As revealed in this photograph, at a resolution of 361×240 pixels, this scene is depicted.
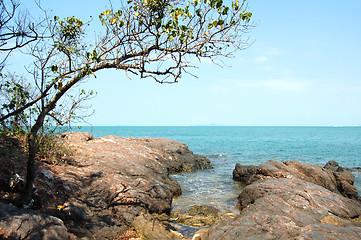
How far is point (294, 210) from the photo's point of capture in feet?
31.2

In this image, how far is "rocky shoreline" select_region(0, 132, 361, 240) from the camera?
22.3 ft

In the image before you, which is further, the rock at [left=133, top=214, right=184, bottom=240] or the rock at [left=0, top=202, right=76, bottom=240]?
the rock at [left=133, top=214, right=184, bottom=240]

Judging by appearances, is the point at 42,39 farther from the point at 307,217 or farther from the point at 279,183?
the point at 279,183

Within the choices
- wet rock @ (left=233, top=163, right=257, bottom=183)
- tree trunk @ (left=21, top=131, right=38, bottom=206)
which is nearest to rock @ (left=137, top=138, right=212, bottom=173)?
wet rock @ (left=233, top=163, right=257, bottom=183)

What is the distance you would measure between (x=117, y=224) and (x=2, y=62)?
253 inches

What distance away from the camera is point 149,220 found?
9586 mm

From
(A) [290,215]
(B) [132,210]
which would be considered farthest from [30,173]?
(A) [290,215]

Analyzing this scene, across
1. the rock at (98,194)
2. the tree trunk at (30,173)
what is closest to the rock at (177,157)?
the rock at (98,194)

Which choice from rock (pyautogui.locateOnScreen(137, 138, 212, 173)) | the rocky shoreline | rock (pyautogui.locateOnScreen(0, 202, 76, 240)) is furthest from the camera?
rock (pyautogui.locateOnScreen(137, 138, 212, 173))

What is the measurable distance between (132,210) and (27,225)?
14.1 feet

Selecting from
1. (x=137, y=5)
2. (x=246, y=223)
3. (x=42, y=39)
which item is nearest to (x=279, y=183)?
(x=246, y=223)

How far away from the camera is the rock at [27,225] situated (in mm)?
5818

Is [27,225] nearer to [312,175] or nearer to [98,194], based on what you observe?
[98,194]

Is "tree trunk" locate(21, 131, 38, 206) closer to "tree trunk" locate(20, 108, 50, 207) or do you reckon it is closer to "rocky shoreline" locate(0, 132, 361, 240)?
"tree trunk" locate(20, 108, 50, 207)
